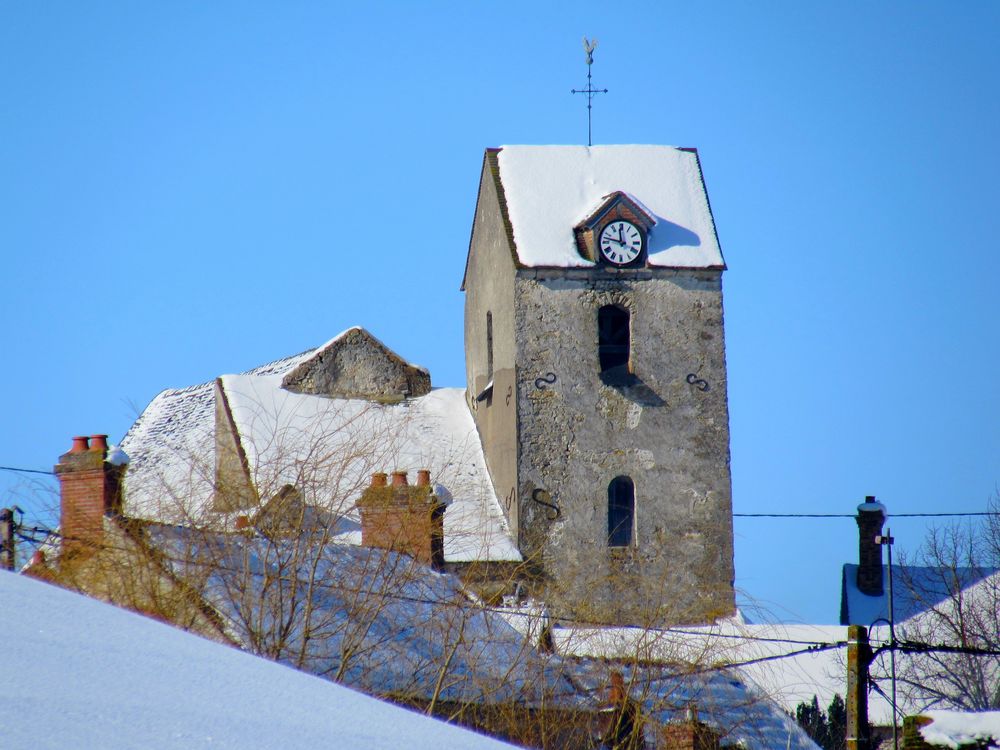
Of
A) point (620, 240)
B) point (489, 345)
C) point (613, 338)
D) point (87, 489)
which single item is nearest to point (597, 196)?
point (620, 240)

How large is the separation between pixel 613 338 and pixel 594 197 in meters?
2.80

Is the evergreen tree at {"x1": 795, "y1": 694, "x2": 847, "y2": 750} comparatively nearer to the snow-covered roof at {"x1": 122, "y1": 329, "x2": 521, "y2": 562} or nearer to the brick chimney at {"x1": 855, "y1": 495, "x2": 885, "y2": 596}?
the brick chimney at {"x1": 855, "y1": 495, "x2": 885, "y2": 596}

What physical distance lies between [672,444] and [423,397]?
223 inches

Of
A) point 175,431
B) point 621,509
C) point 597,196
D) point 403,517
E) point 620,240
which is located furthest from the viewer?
point 175,431

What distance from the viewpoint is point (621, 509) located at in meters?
28.7

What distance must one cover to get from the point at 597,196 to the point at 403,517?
516 inches

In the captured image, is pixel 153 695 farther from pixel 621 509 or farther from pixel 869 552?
pixel 869 552

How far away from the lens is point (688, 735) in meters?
16.6

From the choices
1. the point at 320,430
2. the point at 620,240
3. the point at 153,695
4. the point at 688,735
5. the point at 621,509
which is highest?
the point at 620,240

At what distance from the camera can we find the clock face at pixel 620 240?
95.6 ft

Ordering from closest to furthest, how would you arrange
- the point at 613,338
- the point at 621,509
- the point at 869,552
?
the point at 621,509
the point at 613,338
the point at 869,552

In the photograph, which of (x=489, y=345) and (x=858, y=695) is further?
(x=489, y=345)

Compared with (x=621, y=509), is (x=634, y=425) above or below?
above

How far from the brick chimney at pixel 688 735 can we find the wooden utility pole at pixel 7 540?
7140 millimetres
